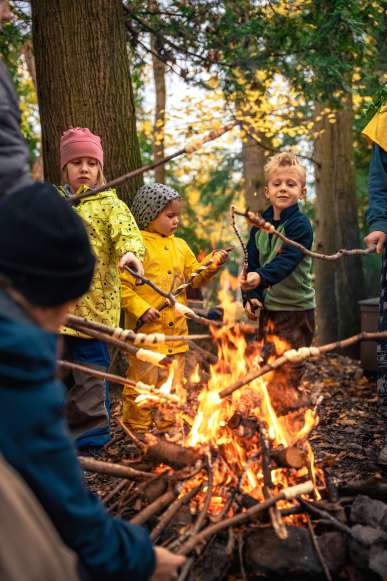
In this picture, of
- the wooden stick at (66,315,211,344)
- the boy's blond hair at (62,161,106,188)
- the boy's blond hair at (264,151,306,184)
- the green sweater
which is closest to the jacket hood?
the wooden stick at (66,315,211,344)

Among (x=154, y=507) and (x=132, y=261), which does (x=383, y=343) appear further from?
(x=154, y=507)

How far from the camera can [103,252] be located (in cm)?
454

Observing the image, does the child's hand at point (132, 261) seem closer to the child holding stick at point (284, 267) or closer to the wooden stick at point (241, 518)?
the child holding stick at point (284, 267)

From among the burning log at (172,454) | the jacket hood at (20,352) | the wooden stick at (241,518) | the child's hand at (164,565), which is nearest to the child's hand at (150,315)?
the burning log at (172,454)

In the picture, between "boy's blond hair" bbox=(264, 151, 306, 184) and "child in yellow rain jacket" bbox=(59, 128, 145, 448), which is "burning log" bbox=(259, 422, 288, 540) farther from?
"boy's blond hair" bbox=(264, 151, 306, 184)

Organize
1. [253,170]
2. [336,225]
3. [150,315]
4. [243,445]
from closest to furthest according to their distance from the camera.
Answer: [243,445]
[150,315]
[336,225]
[253,170]

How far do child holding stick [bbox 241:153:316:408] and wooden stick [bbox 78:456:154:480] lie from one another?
1802 mm

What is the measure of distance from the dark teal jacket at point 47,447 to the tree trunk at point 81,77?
3781mm

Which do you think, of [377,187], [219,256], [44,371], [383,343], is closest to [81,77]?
[219,256]

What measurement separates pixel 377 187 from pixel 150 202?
1.68 meters

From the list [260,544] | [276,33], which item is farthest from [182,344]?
[276,33]

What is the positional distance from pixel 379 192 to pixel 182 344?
1.84 m

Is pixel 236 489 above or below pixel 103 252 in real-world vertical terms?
below

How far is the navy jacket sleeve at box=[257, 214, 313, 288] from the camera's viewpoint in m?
4.79
